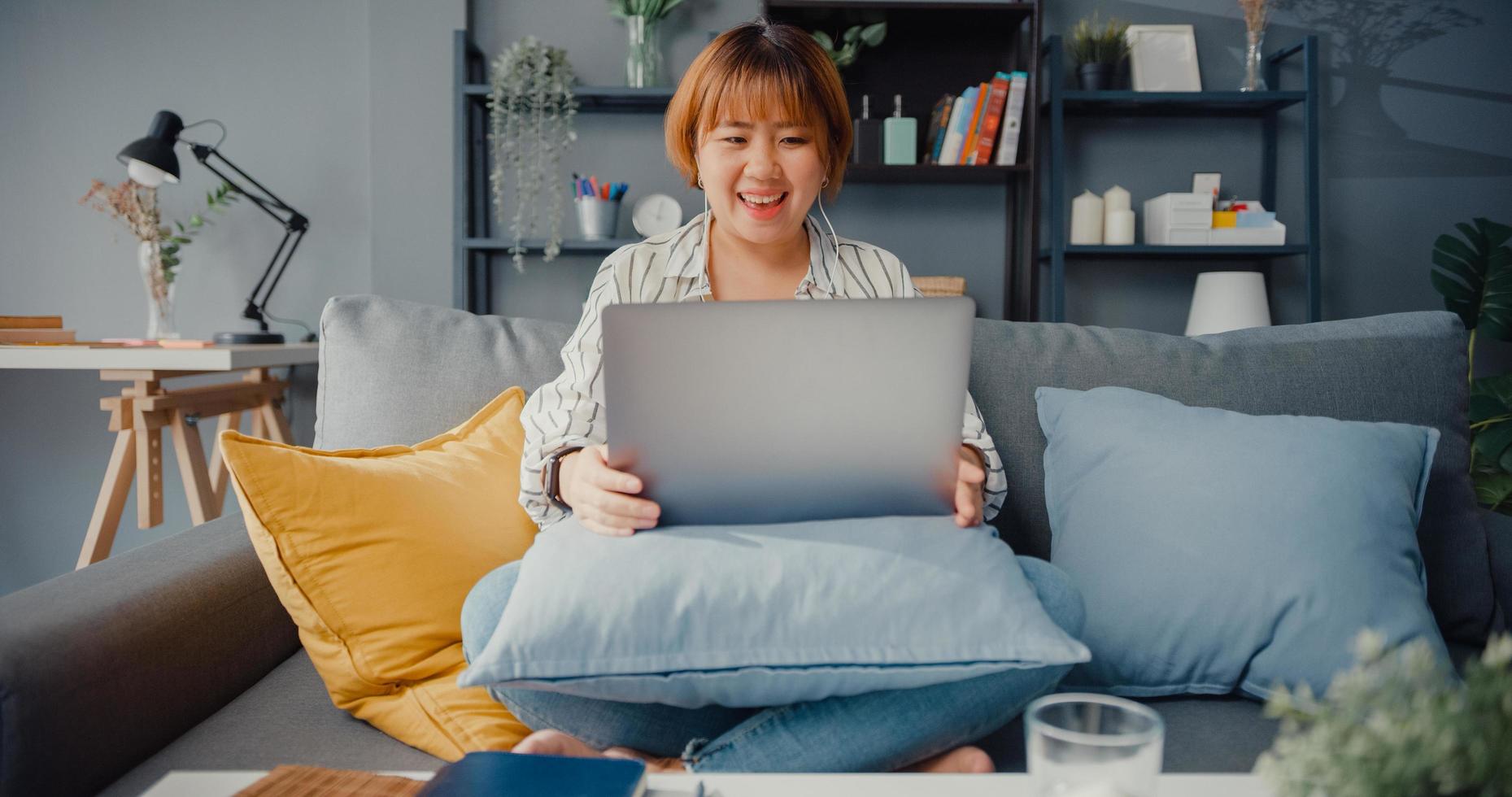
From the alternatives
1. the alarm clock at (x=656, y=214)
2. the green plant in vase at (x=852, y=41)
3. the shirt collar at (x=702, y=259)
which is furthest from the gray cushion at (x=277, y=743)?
the green plant in vase at (x=852, y=41)

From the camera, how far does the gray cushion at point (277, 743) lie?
87cm

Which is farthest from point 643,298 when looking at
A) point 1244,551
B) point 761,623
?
point 1244,551

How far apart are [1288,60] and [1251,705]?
2633 mm

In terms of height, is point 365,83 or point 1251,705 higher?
point 365,83

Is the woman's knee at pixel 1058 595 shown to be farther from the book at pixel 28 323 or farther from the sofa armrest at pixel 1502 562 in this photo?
the book at pixel 28 323

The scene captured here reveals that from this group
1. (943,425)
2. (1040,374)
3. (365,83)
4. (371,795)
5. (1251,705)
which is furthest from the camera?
(365,83)

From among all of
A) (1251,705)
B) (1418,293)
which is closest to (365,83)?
(1251,705)

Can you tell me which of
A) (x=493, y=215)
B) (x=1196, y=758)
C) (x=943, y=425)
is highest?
(x=493, y=215)

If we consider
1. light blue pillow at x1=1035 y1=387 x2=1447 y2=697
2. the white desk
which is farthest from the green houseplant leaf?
the white desk

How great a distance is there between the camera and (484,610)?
2.88 ft

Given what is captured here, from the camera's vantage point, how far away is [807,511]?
87 centimetres

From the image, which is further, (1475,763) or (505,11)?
(505,11)

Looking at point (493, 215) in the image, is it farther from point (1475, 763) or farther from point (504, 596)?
point (1475, 763)

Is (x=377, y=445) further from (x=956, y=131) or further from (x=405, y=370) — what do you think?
(x=956, y=131)
